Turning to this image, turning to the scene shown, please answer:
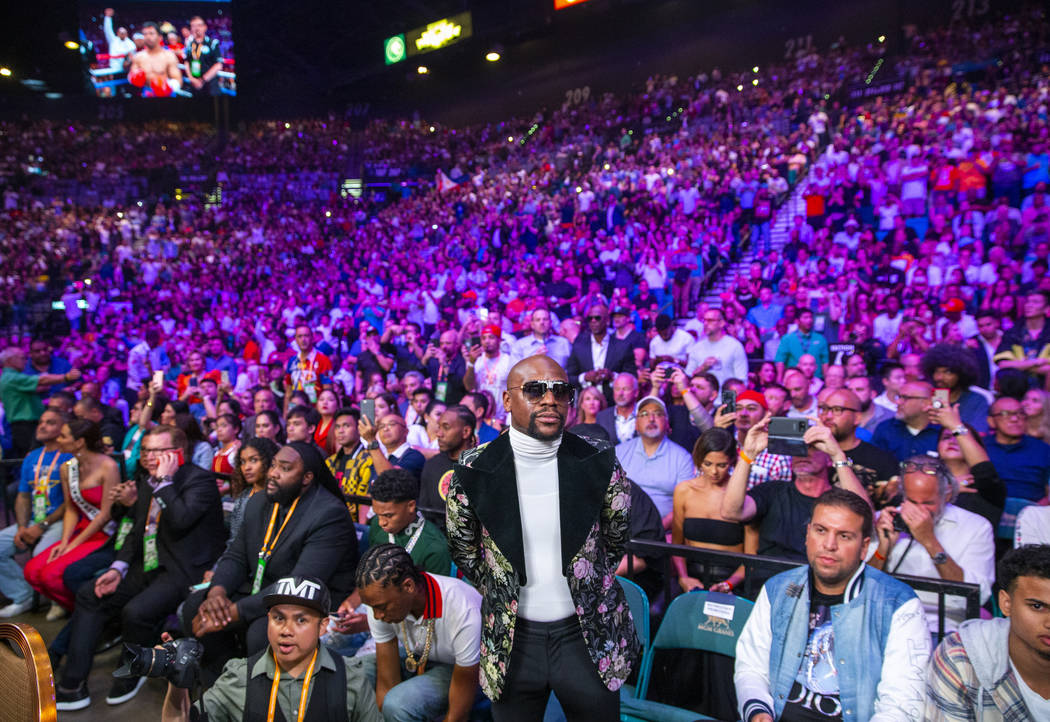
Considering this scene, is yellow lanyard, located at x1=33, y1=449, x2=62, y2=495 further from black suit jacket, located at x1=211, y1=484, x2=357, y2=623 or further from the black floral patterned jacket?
the black floral patterned jacket

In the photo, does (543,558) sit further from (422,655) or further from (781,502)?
(781,502)

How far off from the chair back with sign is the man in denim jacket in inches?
80.1

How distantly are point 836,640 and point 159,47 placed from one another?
31.0m

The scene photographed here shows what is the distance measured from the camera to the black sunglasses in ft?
6.95

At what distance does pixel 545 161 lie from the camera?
20312 millimetres

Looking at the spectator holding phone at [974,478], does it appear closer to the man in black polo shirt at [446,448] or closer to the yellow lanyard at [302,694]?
the man in black polo shirt at [446,448]

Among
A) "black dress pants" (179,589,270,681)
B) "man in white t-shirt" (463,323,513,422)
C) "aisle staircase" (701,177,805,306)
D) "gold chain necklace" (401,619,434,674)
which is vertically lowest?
"black dress pants" (179,589,270,681)

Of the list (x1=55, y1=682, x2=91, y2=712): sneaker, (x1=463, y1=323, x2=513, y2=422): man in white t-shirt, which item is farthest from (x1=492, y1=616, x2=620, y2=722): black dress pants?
(x1=463, y1=323, x2=513, y2=422): man in white t-shirt

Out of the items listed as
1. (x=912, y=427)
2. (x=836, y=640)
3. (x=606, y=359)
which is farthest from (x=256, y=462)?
(x=912, y=427)

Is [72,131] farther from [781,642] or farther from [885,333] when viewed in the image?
[781,642]

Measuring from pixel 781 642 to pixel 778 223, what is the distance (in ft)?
37.7

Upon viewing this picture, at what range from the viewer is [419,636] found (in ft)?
9.37

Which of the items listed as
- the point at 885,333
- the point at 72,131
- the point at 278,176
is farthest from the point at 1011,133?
the point at 72,131

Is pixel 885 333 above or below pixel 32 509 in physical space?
above
